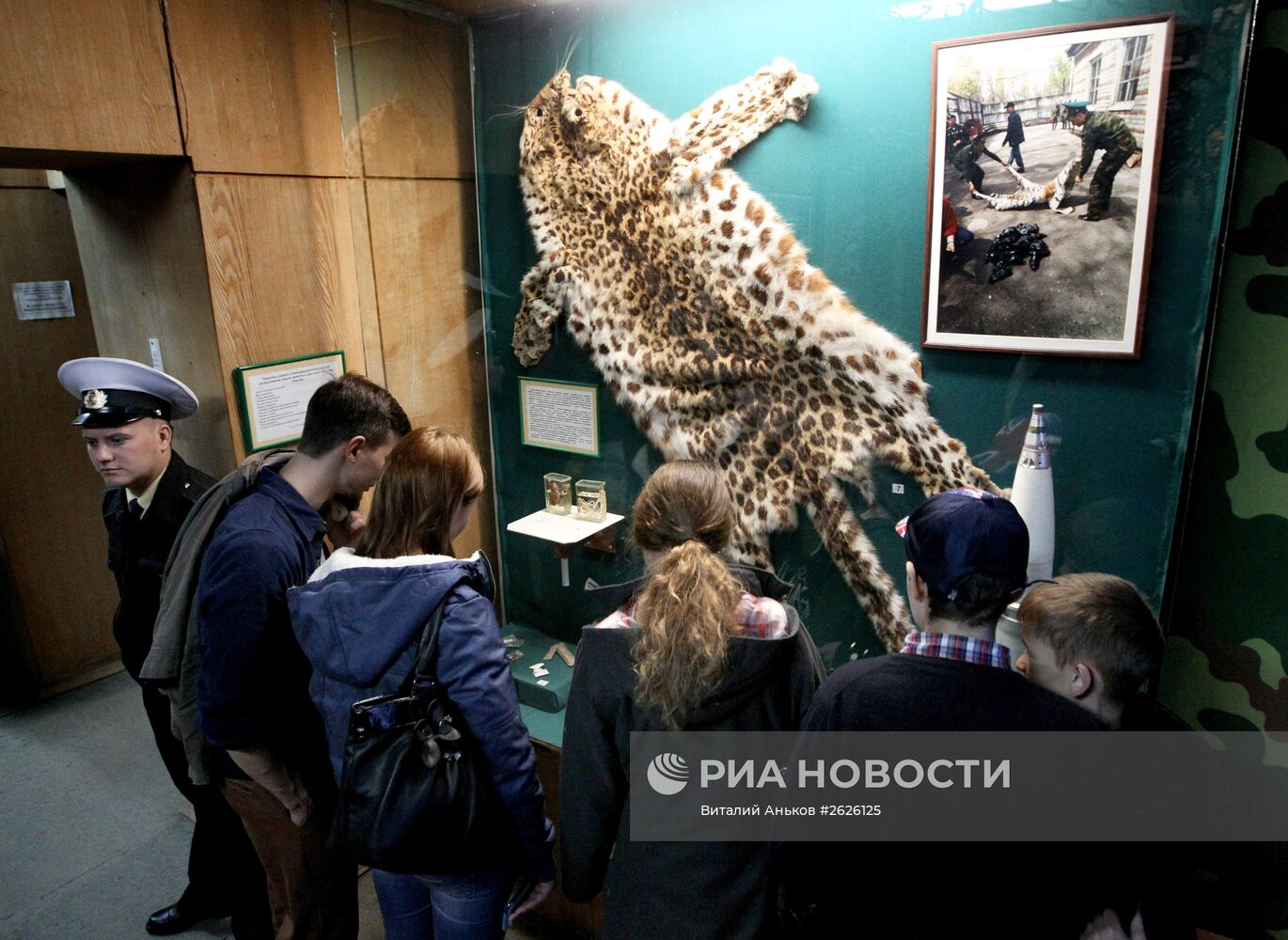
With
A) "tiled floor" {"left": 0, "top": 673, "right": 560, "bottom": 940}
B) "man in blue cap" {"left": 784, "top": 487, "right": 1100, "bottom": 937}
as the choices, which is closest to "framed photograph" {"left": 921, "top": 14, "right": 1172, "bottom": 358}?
"man in blue cap" {"left": 784, "top": 487, "right": 1100, "bottom": 937}

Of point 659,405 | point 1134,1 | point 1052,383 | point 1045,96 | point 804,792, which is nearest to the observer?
point 804,792

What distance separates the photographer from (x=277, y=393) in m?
2.62

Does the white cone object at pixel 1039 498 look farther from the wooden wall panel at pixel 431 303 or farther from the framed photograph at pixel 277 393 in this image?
the framed photograph at pixel 277 393

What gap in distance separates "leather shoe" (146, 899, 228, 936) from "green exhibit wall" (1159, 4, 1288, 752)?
2805 mm

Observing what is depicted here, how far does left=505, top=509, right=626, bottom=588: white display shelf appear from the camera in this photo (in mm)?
2676

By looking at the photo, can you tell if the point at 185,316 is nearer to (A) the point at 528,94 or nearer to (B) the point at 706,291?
(A) the point at 528,94

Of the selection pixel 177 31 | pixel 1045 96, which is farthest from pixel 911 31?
pixel 177 31

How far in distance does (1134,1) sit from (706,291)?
1.15 meters

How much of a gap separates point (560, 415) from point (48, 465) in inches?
105

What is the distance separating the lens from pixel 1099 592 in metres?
1.38

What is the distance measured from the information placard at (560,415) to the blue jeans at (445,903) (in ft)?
4.47

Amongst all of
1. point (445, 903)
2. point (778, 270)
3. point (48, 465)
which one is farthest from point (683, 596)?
point (48, 465)

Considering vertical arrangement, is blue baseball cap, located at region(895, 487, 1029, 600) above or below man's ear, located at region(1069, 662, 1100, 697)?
above

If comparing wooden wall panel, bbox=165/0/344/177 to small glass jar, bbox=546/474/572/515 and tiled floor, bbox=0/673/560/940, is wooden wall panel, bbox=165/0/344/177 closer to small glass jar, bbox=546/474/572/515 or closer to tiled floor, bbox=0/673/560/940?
small glass jar, bbox=546/474/572/515
